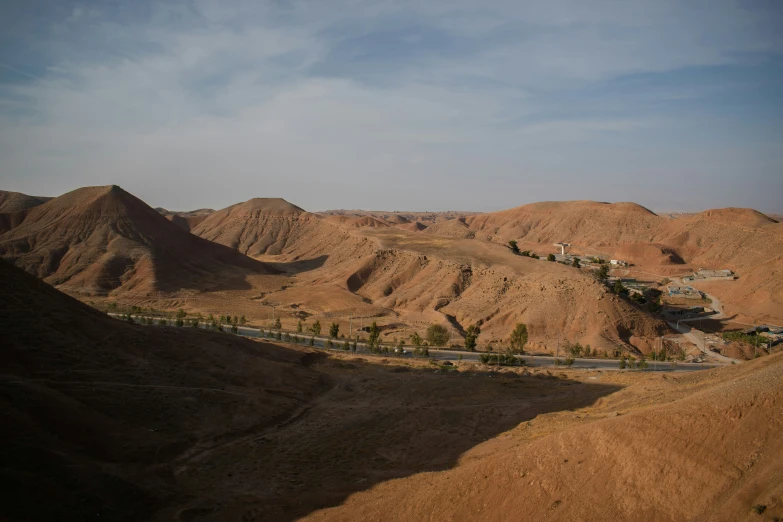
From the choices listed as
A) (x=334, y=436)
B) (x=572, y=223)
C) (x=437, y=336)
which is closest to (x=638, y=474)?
(x=334, y=436)

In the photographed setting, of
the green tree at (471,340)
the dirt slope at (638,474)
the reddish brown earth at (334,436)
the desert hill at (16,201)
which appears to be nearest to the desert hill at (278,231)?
the desert hill at (16,201)

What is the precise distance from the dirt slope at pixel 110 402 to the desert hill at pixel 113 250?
184 feet

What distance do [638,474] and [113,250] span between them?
9437cm

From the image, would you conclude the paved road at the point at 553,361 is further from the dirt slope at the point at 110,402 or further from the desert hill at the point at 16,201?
the desert hill at the point at 16,201

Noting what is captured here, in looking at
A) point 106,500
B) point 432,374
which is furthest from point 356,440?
point 432,374

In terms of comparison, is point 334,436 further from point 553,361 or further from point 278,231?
point 278,231

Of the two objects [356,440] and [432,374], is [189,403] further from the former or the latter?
[432,374]

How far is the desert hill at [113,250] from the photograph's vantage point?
86.9m

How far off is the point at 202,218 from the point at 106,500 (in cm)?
17151

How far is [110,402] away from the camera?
2453cm

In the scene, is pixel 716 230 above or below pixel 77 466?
above

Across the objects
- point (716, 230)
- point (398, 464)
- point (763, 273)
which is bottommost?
point (398, 464)

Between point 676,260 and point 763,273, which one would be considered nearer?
point 763,273

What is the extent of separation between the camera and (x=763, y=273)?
76.9 m
